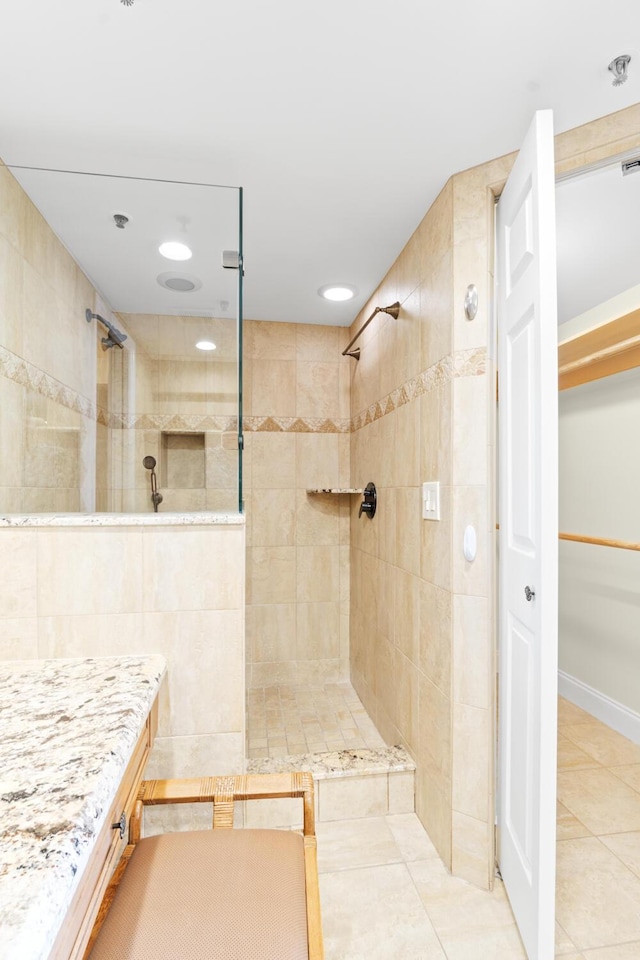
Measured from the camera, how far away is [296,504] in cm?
321

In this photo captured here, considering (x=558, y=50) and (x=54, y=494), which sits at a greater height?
(x=558, y=50)

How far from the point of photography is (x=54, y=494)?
1.68 metres

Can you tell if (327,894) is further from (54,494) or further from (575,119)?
(575,119)

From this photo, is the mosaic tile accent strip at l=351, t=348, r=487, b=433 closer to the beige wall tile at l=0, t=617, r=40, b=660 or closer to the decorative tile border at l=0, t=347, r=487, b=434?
the decorative tile border at l=0, t=347, r=487, b=434

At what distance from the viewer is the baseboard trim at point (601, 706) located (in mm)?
2492

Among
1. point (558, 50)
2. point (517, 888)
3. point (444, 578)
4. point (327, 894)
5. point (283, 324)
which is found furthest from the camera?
point (283, 324)

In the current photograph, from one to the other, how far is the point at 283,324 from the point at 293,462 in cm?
86

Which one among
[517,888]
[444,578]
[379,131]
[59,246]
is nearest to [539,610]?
[444,578]

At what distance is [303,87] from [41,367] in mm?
1194

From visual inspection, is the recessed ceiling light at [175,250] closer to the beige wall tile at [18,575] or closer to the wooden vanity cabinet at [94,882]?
the beige wall tile at [18,575]

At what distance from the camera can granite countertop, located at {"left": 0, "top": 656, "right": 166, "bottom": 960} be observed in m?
0.53

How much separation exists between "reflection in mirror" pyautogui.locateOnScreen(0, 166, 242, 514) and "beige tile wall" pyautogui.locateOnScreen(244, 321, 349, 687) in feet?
4.19

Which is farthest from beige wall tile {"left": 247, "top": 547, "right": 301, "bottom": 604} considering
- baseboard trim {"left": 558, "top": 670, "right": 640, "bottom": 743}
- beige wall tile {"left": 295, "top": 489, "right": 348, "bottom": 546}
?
baseboard trim {"left": 558, "top": 670, "right": 640, "bottom": 743}

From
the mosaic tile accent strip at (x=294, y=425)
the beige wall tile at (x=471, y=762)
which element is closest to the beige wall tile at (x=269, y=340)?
the mosaic tile accent strip at (x=294, y=425)
